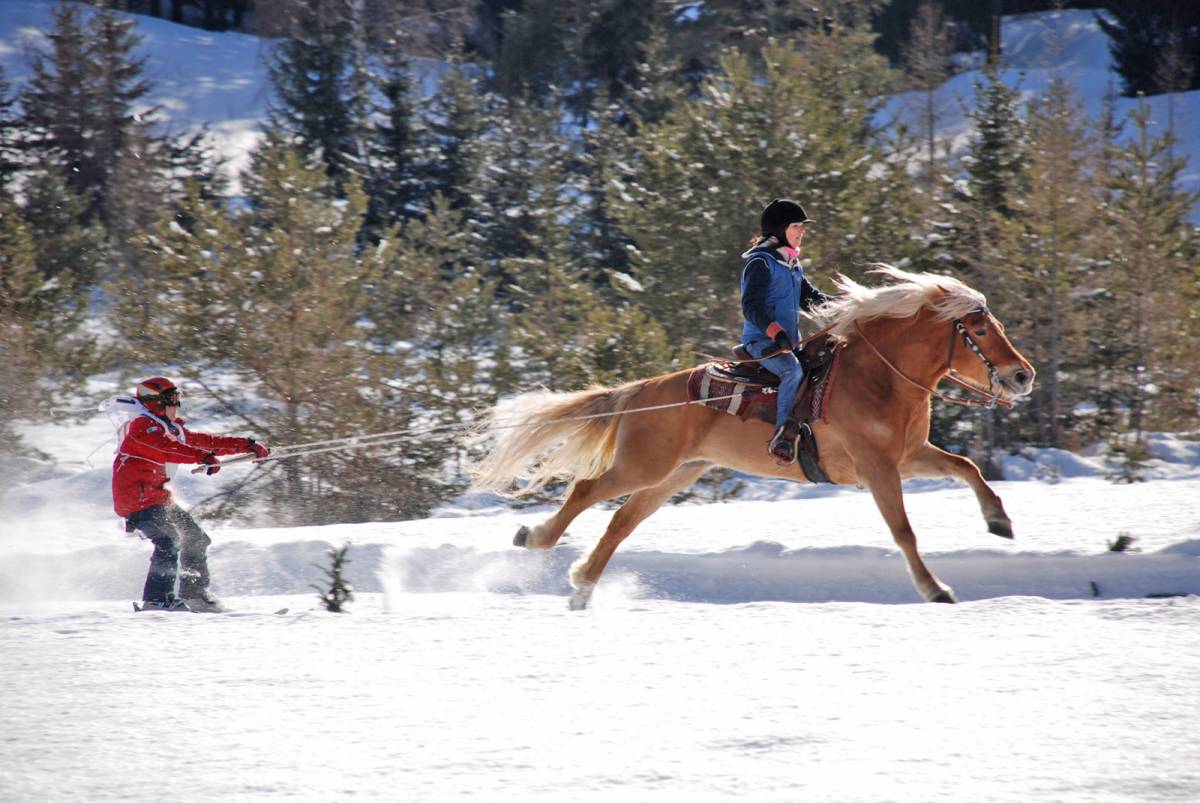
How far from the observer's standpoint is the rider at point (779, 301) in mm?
6812

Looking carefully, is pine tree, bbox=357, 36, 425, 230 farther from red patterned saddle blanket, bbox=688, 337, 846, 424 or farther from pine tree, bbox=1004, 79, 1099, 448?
red patterned saddle blanket, bbox=688, 337, 846, 424

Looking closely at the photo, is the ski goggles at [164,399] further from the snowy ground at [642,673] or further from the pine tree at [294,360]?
the pine tree at [294,360]

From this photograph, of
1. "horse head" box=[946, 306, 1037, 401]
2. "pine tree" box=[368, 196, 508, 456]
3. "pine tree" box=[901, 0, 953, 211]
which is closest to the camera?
"horse head" box=[946, 306, 1037, 401]

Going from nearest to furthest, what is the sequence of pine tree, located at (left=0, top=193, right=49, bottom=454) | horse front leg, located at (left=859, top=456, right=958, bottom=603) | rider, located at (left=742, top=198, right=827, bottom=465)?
horse front leg, located at (left=859, top=456, right=958, bottom=603) < rider, located at (left=742, top=198, right=827, bottom=465) < pine tree, located at (left=0, top=193, right=49, bottom=454)

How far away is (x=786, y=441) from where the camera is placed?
6.78m

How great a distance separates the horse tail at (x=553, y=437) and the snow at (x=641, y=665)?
28.6 inches

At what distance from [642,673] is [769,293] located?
2.82 meters

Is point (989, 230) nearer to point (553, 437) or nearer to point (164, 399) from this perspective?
point (553, 437)

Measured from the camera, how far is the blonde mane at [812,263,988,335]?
669cm

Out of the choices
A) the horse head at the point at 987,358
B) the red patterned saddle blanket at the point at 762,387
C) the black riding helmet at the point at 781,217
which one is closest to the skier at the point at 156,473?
the red patterned saddle blanket at the point at 762,387

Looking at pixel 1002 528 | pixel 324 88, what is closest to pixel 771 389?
pixel 1002 528

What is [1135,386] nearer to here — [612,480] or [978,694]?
[612,480]

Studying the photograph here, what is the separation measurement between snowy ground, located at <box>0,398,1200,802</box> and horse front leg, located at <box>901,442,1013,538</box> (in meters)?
0.54

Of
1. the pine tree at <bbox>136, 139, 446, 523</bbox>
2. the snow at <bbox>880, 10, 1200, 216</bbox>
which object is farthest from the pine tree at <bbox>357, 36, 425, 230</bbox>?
the pine tree at <bbox>136, 139, 446, 523</bbox>
